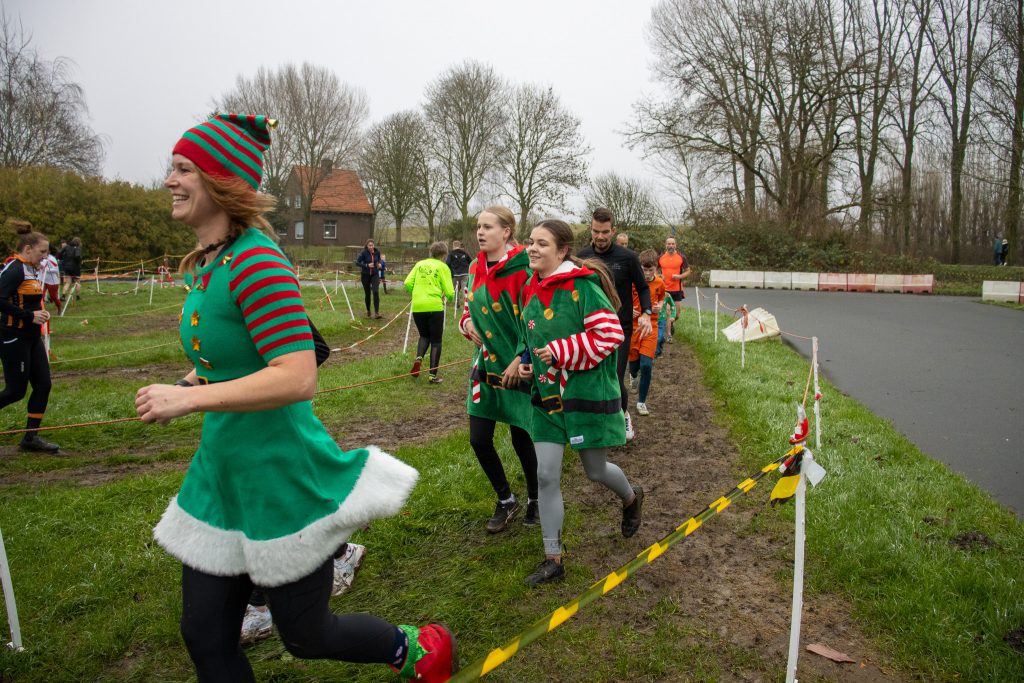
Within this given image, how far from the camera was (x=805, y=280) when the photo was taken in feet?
103

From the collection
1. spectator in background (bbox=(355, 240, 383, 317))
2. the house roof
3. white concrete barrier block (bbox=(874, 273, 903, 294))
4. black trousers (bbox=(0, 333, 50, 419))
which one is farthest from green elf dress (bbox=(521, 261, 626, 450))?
the house roof

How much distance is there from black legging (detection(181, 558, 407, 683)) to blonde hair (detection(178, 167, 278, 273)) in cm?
103

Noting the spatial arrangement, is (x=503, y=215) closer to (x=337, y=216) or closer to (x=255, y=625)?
(x=255, y=625)

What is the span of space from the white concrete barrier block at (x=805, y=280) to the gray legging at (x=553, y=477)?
30.3 meters

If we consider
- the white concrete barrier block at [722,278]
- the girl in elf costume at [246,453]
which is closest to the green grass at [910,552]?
the girl in elf costume at [246,453]

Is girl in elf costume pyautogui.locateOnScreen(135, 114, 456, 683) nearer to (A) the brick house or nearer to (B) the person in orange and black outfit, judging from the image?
(B) the person in orange and black outfit

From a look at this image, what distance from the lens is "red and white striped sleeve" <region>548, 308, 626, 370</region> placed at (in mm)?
3684

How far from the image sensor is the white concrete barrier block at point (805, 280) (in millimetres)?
31141

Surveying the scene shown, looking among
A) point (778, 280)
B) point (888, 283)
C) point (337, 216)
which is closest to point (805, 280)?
point (778, 280)

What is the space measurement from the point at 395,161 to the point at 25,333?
39904 millimetres

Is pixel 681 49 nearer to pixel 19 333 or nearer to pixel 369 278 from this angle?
pixel 369 278

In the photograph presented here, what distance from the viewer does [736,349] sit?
11977 millimetres

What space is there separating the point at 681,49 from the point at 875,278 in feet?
54.7

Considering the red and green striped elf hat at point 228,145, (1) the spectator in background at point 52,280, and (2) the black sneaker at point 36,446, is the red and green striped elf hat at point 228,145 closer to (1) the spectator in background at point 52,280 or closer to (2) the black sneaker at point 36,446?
(2) the black sneaker at point 36,446
